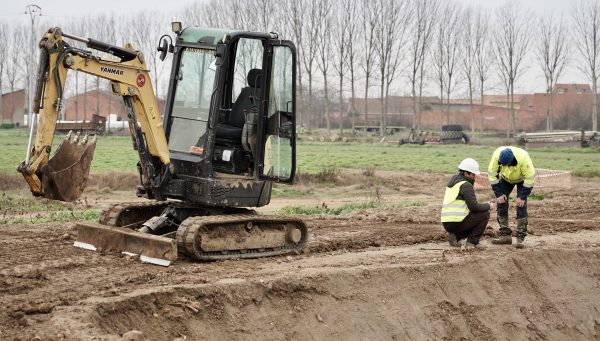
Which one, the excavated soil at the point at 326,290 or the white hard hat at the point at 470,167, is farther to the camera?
the white hard hat at the point at 470,167

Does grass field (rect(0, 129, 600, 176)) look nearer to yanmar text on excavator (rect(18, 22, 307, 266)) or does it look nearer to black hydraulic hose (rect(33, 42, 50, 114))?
yanmar text on excavator (rect(18, 22, 307, 266))

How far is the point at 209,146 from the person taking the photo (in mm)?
10922

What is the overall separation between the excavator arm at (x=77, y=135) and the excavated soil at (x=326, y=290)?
1.08 m

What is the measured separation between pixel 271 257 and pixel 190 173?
1.62 m

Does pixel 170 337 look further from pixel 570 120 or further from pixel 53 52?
pixel 570 120

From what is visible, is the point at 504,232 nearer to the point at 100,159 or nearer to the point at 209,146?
the point at 209,146

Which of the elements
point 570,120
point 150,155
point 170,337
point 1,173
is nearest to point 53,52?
point 150,155

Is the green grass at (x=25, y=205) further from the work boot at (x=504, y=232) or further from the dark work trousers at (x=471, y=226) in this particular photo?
the work boot at (x=504, y=232)

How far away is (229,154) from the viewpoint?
→ 11.3 m

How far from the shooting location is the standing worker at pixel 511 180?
13141 millimetres

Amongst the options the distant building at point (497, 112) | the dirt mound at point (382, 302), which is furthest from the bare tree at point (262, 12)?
the dirt mound at point (382, 302)

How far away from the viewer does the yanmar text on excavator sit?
34.7 feet

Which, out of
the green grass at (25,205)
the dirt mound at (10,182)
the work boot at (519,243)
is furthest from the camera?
the dirt mound at (10,182)

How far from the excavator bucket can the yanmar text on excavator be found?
120 millimetres
